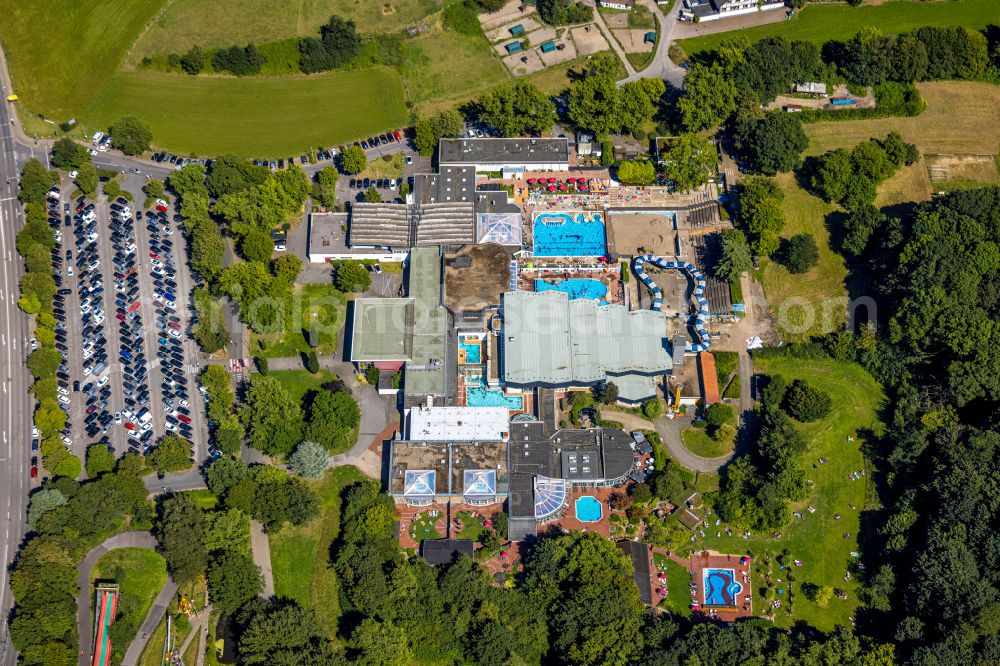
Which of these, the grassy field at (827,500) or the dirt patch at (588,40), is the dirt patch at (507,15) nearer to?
the dirt patch at (588,40)

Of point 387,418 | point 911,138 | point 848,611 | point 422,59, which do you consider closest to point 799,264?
point 911,138

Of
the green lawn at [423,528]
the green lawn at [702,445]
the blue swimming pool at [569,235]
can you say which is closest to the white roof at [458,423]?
the green lawn at [423,528]

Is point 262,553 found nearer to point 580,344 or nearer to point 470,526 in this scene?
point 470,526

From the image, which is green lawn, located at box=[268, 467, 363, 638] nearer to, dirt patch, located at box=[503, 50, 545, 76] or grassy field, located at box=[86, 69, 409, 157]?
grassy field, located at box=[86, 69, 409, 157]

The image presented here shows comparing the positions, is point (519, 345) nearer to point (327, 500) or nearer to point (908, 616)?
point (327, 500)

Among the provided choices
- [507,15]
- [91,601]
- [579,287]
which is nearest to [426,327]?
[579,287]

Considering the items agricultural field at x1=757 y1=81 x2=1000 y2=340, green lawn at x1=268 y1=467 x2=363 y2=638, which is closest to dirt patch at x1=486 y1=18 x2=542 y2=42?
agricultural field at x1=757 y1=81 x2=1000 y2=340
